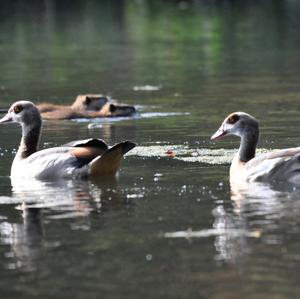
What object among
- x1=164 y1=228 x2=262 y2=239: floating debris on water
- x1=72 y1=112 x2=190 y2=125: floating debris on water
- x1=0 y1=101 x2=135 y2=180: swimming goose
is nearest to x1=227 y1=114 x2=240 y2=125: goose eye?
x1=0 y1=101 x2=135 y2=180: swimming goose

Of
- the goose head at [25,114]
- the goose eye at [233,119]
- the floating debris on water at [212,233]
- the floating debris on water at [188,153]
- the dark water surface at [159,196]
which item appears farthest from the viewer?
the goose head at [25,114]

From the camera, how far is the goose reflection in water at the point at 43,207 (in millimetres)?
10922

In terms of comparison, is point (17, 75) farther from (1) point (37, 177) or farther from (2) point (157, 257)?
(2) point (157, 257)

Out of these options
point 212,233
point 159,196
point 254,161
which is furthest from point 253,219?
point 254,161

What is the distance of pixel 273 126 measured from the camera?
19.7 metres

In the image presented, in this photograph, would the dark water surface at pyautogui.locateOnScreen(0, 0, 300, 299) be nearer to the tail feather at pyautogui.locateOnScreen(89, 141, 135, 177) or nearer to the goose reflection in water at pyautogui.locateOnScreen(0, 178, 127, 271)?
the goose reflection in water at pyautogui.locateOnScreen(0, 178, 127, 271)

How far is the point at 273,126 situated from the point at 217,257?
372 inches

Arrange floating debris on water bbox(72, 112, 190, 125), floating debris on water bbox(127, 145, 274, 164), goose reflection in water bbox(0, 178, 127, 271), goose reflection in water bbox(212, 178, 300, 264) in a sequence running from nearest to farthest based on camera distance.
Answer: goose reflection in water bbox(212, 178, 300, 264), goose reflection in water bbox(0, 178, 127, 271), floating debris on water bbox(127, 145, 274, 164), floating debris on water bbox(72, 112, 190, 125)

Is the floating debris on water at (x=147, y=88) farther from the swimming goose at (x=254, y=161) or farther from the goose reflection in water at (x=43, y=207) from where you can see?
the goose reflection in water at (x=43, y=207)

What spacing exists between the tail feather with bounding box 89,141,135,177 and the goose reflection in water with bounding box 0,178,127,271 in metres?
0.12

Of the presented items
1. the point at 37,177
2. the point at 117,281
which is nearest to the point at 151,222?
the point at 117,281

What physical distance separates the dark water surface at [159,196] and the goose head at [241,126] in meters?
0.45

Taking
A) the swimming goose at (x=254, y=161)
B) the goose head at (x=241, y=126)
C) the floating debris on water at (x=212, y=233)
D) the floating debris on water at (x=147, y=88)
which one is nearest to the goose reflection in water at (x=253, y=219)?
the floating debris on water at (x=212, y=233)

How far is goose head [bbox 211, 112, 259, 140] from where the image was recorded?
1502 centimetres
